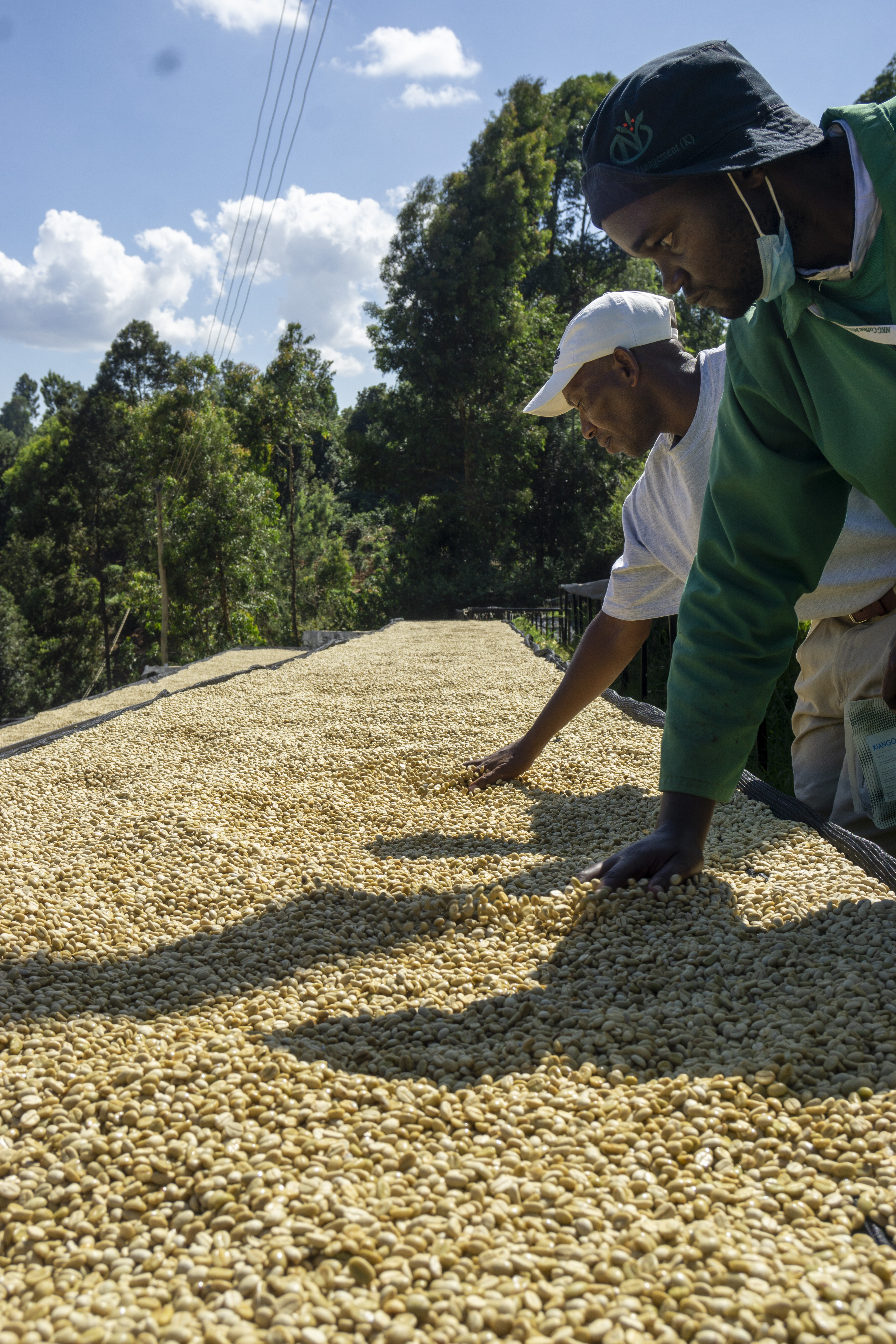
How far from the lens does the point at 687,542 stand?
2.31m

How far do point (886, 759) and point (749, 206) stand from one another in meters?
1.04

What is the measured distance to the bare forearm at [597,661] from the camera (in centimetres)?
241

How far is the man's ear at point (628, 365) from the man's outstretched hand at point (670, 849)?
1104mm

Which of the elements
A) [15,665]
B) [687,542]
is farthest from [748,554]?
[15,665]

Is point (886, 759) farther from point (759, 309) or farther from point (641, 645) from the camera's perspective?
point (641, 645)

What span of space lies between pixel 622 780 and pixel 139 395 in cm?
2611

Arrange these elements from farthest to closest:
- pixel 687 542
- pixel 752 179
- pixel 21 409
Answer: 1. pixel 21 409
2. pixel 687 542
3. pixel 752 179

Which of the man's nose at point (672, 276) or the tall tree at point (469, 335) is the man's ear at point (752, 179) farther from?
the tall tree at point (469, 335)

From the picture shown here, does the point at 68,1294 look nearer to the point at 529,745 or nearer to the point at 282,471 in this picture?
the point at 529,745

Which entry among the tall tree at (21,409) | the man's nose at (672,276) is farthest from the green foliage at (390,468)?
the tall tree at (21,409)

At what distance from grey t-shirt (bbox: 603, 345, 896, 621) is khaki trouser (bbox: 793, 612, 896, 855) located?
0.05 metres

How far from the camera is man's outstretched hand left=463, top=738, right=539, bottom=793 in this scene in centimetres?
270

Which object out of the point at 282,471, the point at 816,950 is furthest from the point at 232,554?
the point at 816,950

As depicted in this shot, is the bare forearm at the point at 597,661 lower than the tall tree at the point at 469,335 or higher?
lower
